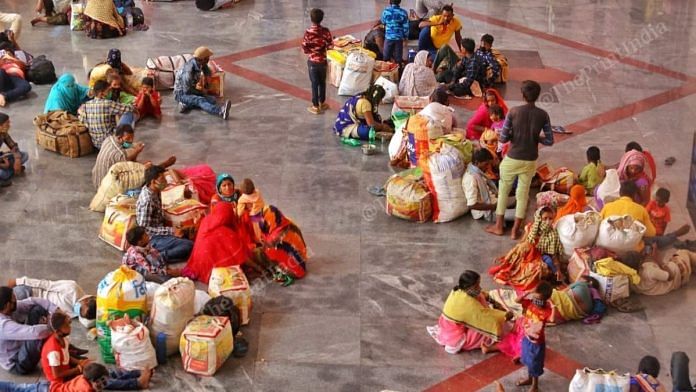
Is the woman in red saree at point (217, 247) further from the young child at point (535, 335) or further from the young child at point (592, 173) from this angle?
the young child at point (592, 173)

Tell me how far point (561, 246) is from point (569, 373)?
1595mm

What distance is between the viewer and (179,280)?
8.45 m

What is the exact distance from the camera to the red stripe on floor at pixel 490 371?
8227 millimetres

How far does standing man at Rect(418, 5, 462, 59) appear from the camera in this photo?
15.1m

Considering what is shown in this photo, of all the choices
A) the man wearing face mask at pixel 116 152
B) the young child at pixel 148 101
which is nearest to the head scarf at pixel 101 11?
the young child at pixel 148 101

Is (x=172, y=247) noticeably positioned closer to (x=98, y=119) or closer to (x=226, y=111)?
(x=98, y=119)

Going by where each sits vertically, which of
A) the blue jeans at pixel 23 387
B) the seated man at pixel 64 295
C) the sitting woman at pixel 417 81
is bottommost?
the blue jeans at pixel 23 387

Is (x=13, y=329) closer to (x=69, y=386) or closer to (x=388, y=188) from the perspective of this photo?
(x=69, y=386)

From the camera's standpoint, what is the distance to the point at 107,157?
11.1 m

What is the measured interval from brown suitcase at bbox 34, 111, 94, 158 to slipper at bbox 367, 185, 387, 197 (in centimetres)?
349

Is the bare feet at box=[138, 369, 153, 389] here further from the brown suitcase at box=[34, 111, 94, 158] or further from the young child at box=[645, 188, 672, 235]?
the young child at box=[645, 188, 672, 235]

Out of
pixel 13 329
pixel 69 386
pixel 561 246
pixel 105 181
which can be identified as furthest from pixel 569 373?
pixel 105 181

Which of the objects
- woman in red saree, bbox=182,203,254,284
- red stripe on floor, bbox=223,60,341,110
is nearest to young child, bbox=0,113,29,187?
woman in red saree, bbox=182,203,254,284

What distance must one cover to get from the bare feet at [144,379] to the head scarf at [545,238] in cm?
381
